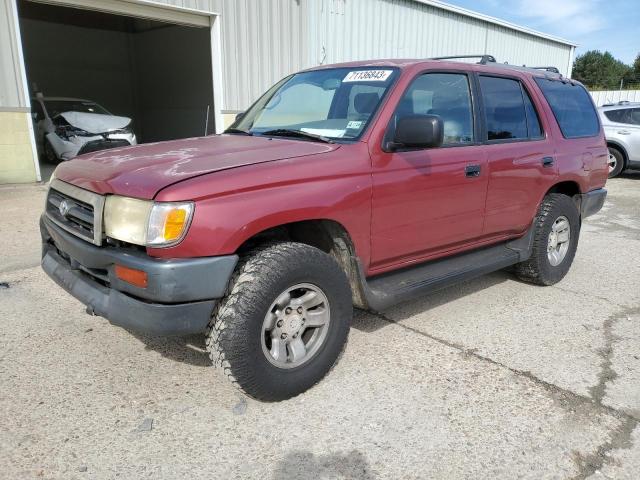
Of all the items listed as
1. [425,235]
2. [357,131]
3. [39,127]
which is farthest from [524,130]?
[39,127]

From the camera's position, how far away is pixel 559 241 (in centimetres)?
488

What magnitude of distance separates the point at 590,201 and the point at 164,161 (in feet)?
13.5

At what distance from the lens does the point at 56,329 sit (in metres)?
3.71

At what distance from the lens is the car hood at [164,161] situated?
2.57m

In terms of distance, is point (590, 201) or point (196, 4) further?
point (196, 4)

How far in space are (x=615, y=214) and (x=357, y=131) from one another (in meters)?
7.03

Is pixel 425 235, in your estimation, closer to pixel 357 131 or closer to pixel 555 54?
pixel 357 131

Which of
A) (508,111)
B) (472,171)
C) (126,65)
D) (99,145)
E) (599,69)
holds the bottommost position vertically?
(99,145)

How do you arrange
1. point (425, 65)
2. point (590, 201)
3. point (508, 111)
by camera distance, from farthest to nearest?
point (590, 201) → point (508, 111) → point (425, 65)

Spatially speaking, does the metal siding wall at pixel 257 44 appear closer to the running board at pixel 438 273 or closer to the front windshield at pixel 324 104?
the front windshield at pixel 324 104

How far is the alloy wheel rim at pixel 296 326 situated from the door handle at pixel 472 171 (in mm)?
1478

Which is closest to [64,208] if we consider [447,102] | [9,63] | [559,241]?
[447,102]

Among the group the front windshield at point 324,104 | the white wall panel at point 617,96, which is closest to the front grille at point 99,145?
the front windshield at point 324,104

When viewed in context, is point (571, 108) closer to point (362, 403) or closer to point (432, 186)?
point (432, 186)
